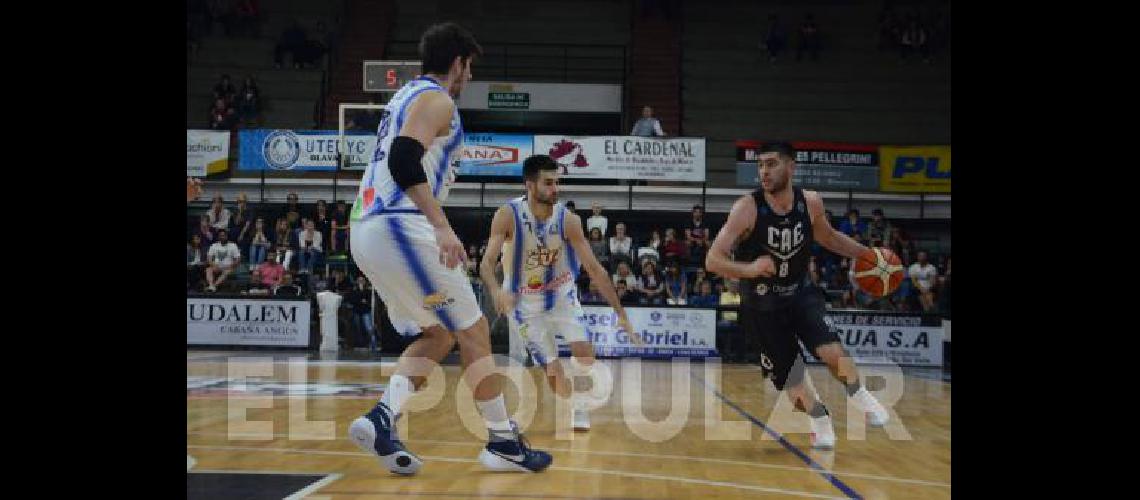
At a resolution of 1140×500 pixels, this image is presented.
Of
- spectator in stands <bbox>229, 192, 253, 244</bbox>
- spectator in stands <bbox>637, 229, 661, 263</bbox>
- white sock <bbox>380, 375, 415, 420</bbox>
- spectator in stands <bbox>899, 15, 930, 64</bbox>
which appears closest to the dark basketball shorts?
white sock <bbox>380, 375, 415, 420</bbox>

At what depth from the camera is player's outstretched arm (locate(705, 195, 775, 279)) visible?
240 inches

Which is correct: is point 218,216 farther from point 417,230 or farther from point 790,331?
point 417,230

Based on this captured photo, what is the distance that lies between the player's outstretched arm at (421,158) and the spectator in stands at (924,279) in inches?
559

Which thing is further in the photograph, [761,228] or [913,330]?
[913,330]

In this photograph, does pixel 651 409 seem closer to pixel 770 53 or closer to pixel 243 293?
pixel 243 293

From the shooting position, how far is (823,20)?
92.1ft

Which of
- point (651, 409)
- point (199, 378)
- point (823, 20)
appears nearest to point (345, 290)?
point (199, 378)

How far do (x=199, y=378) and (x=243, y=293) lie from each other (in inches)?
241

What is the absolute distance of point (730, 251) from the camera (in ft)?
22.0

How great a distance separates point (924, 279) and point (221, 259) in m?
12.6

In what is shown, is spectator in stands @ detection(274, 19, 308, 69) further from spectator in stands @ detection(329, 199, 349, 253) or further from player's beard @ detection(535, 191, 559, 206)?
player's beard @ detection(535, 191, 559, 206)

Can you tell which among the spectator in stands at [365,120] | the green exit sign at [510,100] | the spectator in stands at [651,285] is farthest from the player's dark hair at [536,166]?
the green exit sign at [510,100]
